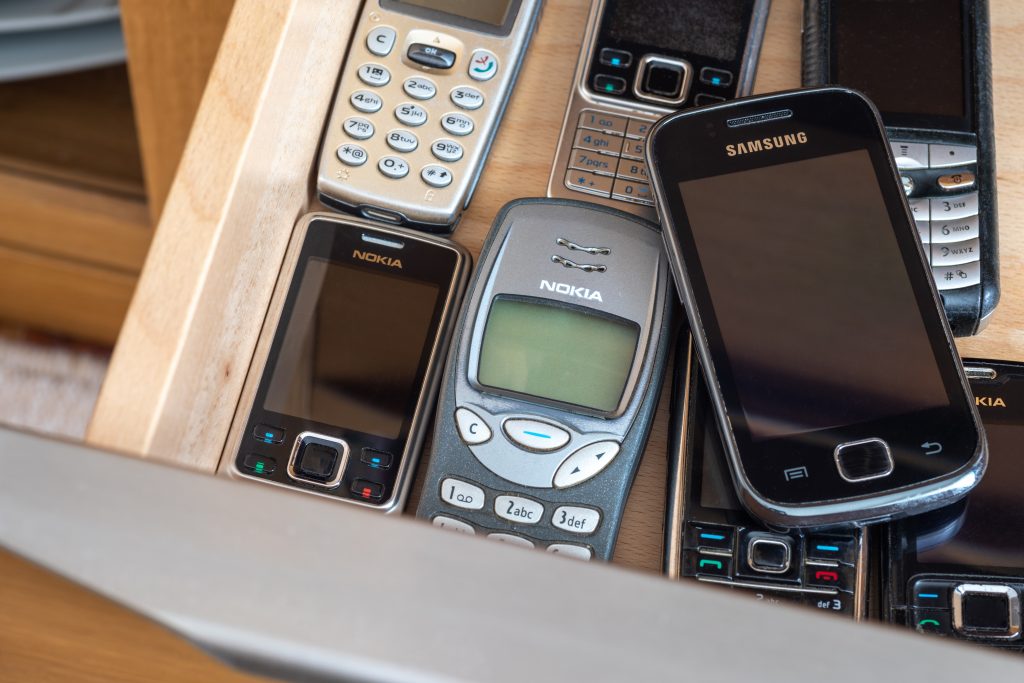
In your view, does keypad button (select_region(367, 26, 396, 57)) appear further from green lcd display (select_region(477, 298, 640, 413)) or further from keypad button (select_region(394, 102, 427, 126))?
green lcd display (select_region(477, 298, 640, 413))

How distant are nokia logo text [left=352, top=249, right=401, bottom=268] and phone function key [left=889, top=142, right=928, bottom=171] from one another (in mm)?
219

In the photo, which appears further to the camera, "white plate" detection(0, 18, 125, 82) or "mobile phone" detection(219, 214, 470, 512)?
"white plate" detection(0, 18, 125, 82)

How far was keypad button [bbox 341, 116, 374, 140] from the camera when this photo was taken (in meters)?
0.41

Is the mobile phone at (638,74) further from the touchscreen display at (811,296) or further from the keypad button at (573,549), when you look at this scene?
the keypad button at (573,549)

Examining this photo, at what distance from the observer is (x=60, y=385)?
942 mm

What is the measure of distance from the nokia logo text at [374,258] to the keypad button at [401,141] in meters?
0.05

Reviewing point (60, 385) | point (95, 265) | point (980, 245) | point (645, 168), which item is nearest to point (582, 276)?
point (645, 168)

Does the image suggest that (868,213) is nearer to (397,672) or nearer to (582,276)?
(582,276)

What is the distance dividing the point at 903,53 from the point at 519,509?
27cm

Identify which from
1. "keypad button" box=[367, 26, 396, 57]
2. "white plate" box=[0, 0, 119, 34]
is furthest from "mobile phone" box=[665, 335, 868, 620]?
"white plate" box=[0, 0, 119, 34]

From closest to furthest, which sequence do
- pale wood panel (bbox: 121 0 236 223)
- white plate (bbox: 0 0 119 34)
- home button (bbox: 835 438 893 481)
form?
home button (bbox: 835 438 893 481), pale wood panel (bbox: 121 0 236 223), white plate (bbox: 0 0 119 34)

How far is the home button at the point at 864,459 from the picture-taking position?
1.09 ft

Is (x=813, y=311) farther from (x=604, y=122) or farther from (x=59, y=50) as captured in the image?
(x=59, y=50)

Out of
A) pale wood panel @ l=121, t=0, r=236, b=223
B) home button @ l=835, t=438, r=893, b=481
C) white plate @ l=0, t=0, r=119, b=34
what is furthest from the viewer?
white plate @ l=0, t=0, r=119, b=34
